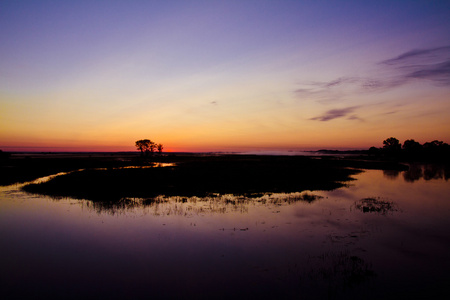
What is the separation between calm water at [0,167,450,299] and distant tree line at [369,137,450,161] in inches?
4093

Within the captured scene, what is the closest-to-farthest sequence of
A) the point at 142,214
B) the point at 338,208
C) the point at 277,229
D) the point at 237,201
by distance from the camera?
1. the point at 277,229
2. the point at 142,214
3. the point at 338,208
4. the point at 237,201

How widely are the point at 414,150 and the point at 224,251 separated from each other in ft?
451

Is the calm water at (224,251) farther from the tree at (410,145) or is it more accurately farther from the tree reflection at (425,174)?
the tree at (410,145)

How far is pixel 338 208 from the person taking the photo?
66.6 ft

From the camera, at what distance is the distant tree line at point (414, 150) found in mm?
102188

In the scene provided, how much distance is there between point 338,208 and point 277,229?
7.88m

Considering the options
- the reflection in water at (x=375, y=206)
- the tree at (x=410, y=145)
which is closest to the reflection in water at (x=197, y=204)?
the reflection in water at (x=375, y=206)

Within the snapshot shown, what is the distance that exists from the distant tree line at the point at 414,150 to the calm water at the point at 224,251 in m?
104

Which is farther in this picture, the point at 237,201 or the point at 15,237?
the point at 237,201

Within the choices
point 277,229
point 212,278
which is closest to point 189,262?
point 212,278

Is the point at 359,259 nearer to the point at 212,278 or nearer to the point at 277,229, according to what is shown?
the point at 277,229

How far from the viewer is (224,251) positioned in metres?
12.0

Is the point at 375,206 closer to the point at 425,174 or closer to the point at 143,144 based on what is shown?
the point at 425,174

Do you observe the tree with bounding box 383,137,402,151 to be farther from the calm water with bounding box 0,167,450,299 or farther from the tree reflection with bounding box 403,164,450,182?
the calm water with bounding box 0,167,450,299
